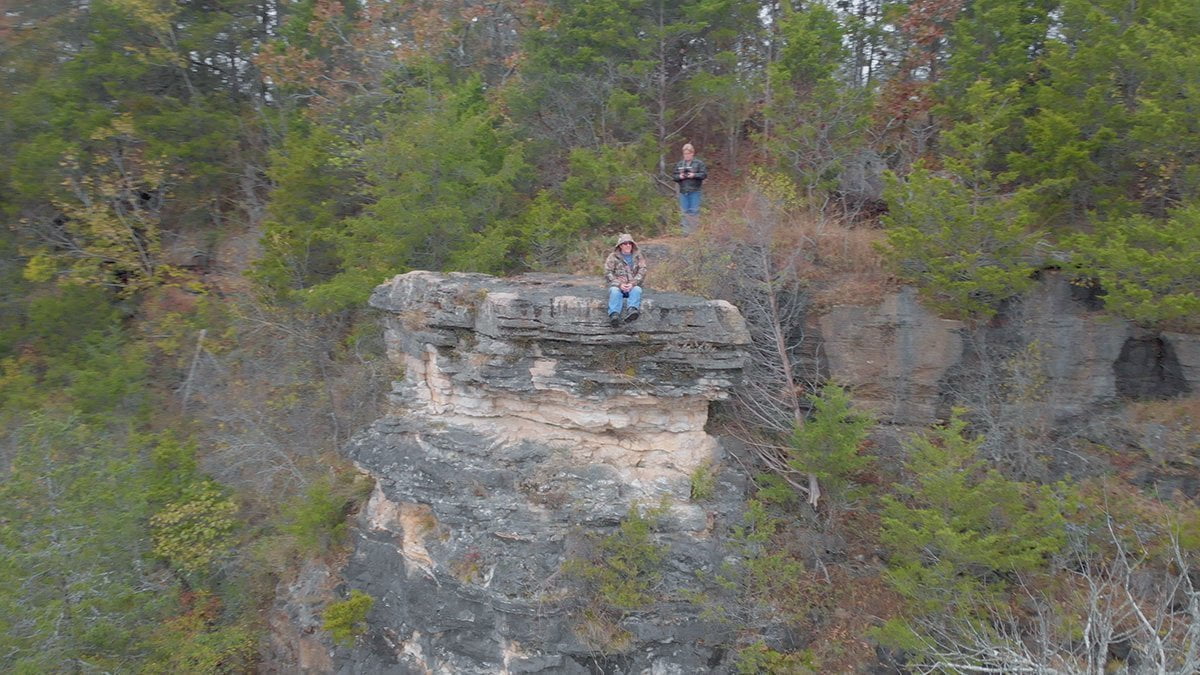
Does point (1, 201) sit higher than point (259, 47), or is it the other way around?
point (259, 47)

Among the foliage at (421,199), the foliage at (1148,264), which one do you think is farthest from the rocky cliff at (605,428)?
the foliage at (421,199)

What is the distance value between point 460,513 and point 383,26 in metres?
12.3

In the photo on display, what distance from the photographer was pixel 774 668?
8.36 meters

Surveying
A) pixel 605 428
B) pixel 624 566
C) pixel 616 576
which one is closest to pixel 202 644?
pixel 616 576

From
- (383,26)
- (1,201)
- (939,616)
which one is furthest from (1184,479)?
(1,201)

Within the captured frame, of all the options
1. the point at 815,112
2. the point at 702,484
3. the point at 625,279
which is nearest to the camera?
the point at 625,279

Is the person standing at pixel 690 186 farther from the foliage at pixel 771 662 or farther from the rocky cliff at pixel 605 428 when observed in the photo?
the foliage at pixel 771 662

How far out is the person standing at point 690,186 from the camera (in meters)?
11.5

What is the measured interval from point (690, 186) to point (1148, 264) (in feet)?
20.0

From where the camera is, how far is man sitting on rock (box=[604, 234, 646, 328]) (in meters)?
8.66

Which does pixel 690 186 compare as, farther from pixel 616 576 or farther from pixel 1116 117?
pixel 616 576

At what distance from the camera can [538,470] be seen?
30.3 feet

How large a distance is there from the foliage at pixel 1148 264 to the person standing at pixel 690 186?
5188mm

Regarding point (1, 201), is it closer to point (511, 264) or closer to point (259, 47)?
point (259, 47)
